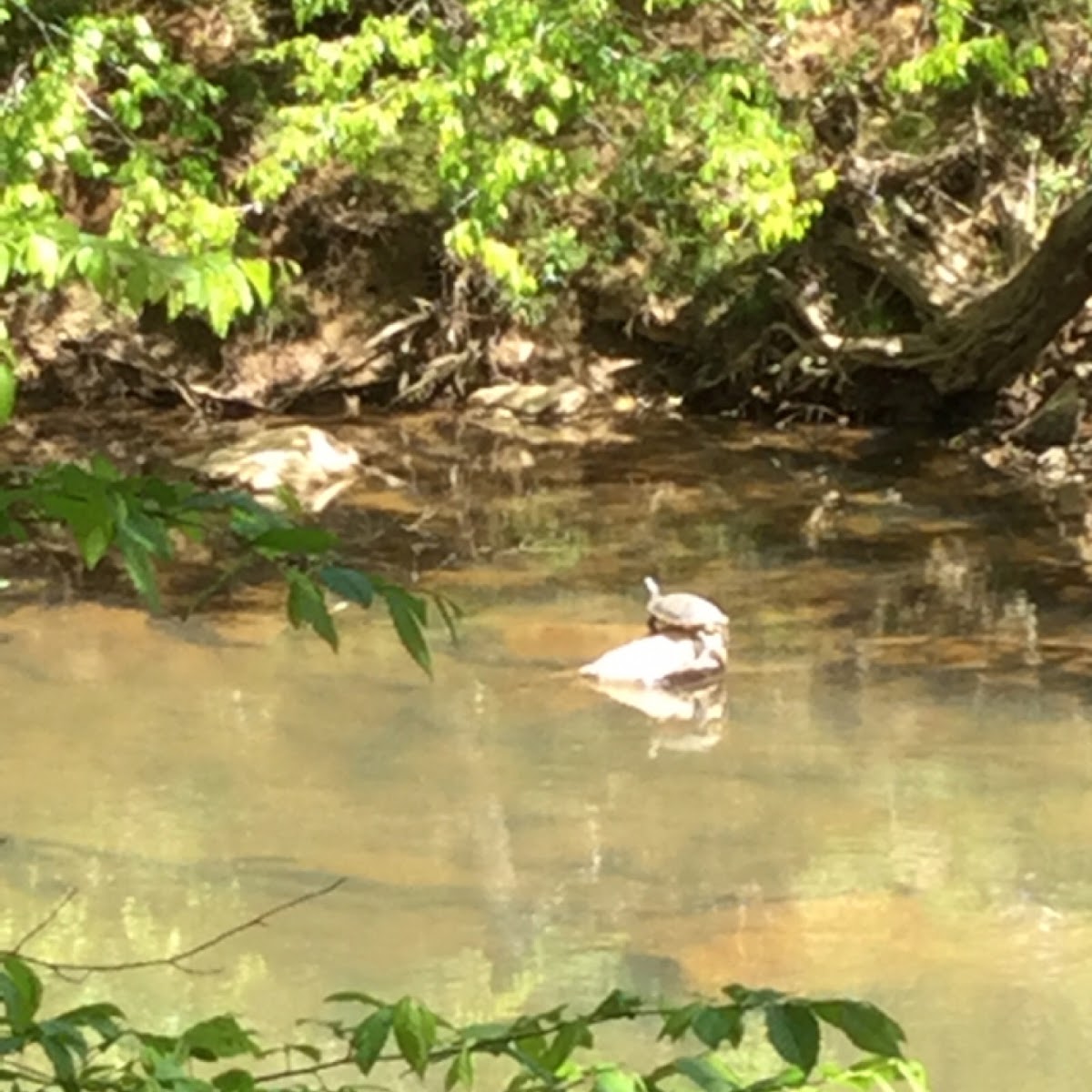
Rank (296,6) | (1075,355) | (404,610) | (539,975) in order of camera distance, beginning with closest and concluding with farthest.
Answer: (404,610) < (539,975) < (296,6) < (1075,355)

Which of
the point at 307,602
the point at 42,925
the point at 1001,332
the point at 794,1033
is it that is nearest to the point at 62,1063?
the point at 307,602

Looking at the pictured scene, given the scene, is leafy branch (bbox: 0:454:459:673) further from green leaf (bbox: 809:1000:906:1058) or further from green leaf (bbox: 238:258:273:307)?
green leaf (bbox: 809:1000:906:1058)

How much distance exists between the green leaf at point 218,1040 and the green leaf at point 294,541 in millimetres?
368

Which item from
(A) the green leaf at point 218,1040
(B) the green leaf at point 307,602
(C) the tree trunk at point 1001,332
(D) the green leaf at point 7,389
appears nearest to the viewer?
(D) the green leaf at point 7,389

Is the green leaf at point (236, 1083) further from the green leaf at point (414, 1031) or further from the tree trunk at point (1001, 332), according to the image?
the tree trunk at point (1001, 332)

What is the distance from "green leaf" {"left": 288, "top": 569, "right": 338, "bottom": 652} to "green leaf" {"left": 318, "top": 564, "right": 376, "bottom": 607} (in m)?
0.01

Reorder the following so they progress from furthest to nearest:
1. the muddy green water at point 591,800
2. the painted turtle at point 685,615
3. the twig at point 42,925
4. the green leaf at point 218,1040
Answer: the painted turtle at point 685,615 < the muddy green water at point 591,800 < the twig at point 42,925 < the green leaf at point 218,1040

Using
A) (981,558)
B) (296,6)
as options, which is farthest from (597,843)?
(296,6)

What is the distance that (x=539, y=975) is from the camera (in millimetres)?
4488

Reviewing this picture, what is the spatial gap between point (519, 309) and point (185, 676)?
602 cm

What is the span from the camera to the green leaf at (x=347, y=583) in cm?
126

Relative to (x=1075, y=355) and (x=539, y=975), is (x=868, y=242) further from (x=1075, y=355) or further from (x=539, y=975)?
(x=539, y=975)

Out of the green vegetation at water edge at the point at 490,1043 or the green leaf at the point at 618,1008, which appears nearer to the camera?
the green vegetation at water edge at the point at 490,1043

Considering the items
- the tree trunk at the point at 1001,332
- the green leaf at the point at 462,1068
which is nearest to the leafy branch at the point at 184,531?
the green leaf at the point at 462,1068
